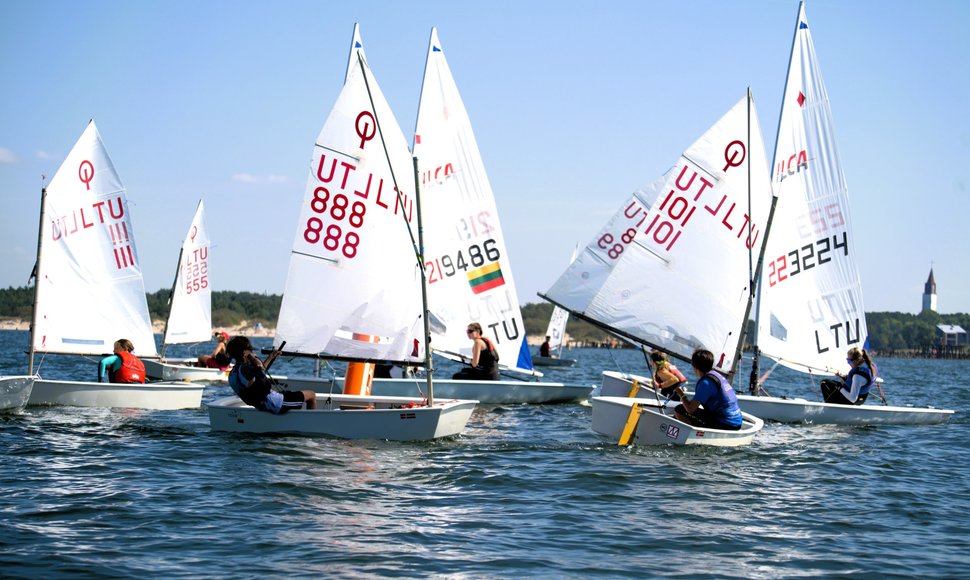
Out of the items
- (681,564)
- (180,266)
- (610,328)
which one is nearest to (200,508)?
(681,564)

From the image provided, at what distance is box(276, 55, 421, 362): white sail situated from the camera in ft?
48.0

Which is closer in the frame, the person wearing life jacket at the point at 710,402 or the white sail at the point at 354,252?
the person wearing life jacket at the point at 710,402

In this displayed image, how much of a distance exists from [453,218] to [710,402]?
326 inches

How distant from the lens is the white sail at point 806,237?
770 inches

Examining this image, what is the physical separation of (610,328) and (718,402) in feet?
16.9

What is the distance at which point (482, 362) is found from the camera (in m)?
20.2

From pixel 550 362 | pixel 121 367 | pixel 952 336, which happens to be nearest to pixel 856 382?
pixel 121 367

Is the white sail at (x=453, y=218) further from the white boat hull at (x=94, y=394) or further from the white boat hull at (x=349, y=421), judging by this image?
the white boat hull at (x=349, y=421)

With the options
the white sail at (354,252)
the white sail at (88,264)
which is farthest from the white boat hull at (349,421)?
the white sail at (88,264)

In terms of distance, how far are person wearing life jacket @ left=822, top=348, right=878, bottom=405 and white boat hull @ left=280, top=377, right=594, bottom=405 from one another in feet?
17.3

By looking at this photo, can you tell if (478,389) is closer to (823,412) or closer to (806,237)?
(823,412)

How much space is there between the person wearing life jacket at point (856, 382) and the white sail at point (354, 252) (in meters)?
8.05

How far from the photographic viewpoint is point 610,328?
61.2ft

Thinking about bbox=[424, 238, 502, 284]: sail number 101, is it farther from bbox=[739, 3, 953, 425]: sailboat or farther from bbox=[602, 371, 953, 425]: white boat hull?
bbox=[739, 3, 953, 425]: sailboat
